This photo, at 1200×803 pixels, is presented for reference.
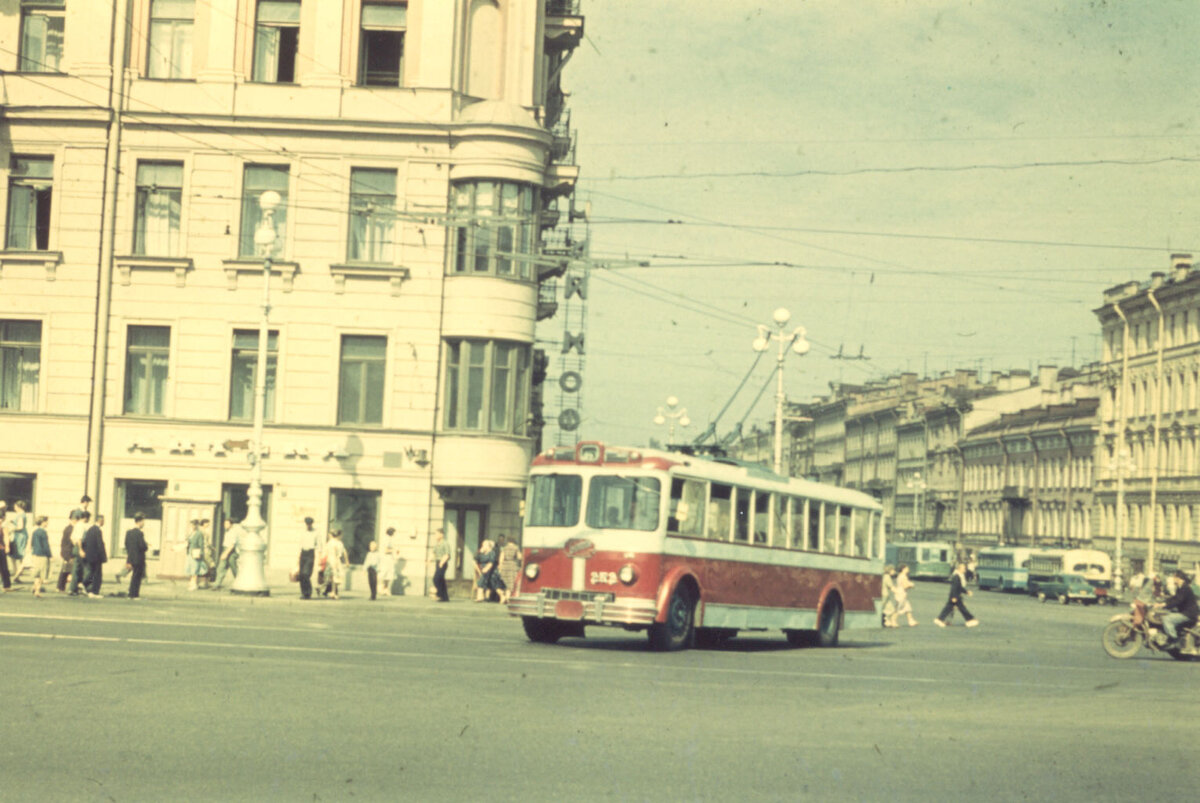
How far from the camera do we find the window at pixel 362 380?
39031mm

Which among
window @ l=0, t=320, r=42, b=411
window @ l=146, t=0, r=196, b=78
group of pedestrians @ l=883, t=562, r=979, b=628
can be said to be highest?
window @ l=146, t=0, r=196, b=78

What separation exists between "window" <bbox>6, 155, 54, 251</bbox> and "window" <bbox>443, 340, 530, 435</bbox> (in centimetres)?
1076

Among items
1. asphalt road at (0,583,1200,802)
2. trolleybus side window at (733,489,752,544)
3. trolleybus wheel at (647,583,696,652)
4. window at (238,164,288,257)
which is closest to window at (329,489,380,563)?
window at (238,164,288,257)

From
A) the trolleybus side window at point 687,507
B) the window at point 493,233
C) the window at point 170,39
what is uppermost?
the window at point 170,39

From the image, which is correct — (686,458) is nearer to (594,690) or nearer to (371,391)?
(594,690)

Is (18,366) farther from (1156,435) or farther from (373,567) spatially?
(1156,435)

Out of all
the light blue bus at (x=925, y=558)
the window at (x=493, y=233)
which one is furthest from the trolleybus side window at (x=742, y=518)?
the light blue bus at (x=925, y=558)

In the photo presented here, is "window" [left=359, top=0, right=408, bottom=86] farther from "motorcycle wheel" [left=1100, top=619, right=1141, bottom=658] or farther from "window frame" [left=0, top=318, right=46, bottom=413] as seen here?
"motorcycle wheel" [left=1100, top=619, right=1141, bottom=658]

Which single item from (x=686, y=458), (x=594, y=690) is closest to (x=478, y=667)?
(x=594, y=690)

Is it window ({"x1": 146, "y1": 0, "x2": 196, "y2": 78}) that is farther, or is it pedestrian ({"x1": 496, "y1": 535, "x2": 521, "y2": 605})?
window ({"x1": 146, "y1": 0, "x2": 196, "y2": 78})

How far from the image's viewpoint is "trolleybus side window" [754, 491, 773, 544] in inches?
976

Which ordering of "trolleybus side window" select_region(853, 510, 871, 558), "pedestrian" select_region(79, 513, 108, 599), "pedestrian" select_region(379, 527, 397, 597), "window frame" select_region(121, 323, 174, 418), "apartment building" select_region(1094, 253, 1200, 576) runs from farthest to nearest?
"apartment building" select_region(1094, 253, 1200, 576), "window frame" select_region(121, 323, 174, 418), "pedestrian" select_region(379, 527, 397, 597), "pedestrian" select_region(79, 513, 108, 599), "trolleybus side window" select_region(853, 510, 871, 558)

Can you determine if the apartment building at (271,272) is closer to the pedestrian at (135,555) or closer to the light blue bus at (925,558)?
the pedestrian at (135,555)

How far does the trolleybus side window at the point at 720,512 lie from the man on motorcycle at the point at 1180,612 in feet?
29.4
